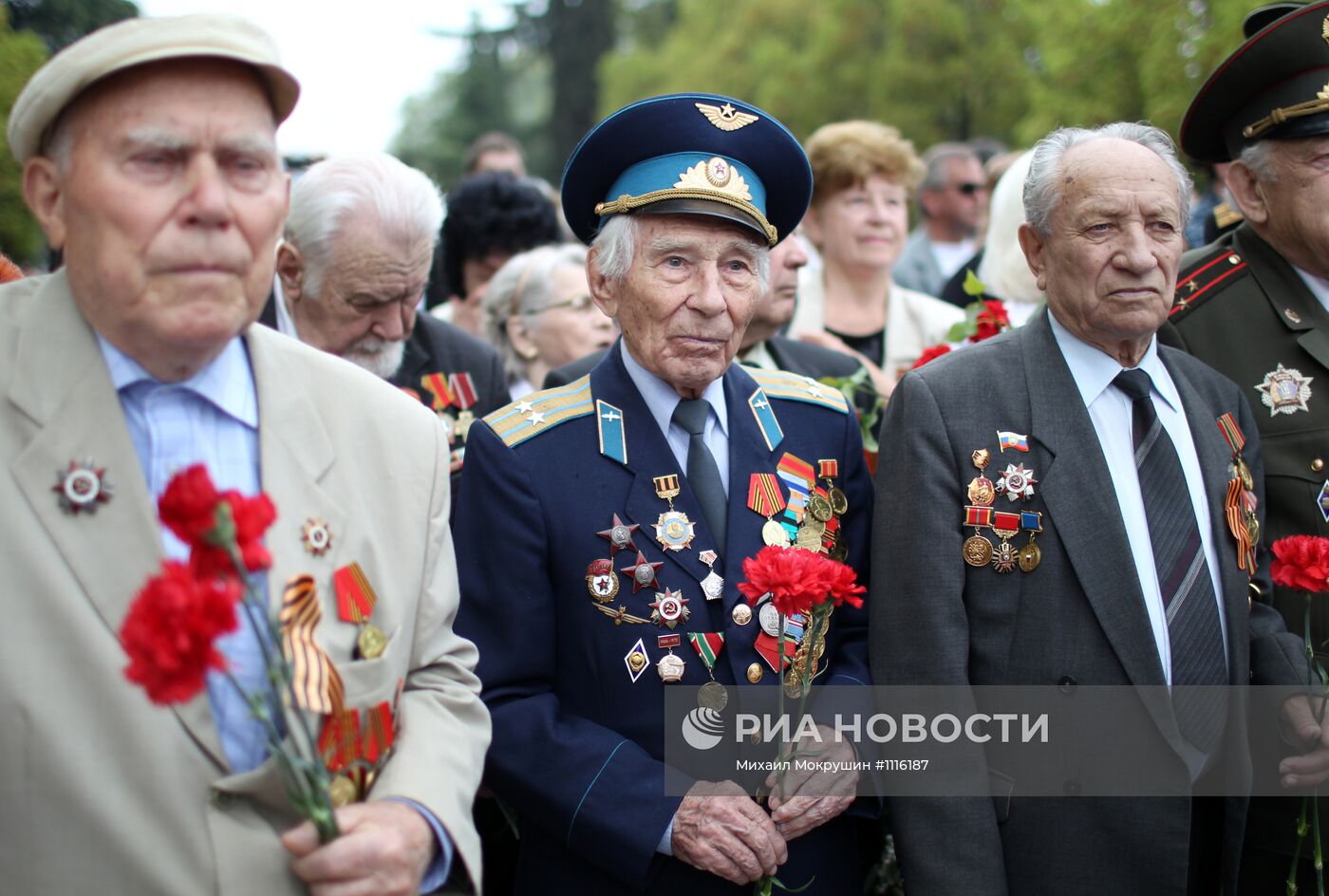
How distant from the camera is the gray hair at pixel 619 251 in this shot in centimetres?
328

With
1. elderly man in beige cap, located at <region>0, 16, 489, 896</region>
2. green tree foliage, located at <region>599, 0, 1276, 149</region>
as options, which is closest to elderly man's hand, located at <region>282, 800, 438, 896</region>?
elderly man in beige cap, located at <region>0, 16, 489, 896</region>

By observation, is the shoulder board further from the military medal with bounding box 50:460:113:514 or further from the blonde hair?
the blonde hair

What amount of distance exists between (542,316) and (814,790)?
295 centimetres

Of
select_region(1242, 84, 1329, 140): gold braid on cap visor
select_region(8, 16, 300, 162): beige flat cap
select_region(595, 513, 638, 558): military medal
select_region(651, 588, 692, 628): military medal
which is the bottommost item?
select_region(651, 588, 692, 628): military medal

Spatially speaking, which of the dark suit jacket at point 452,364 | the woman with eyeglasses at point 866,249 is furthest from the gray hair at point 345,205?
the woman with eyeglasses at point 866,249

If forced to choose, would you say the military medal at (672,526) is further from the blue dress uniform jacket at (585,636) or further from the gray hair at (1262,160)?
the gray hair at (1262,160)

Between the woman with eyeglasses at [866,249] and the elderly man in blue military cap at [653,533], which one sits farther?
the woman with eyeglasses at [866,249]

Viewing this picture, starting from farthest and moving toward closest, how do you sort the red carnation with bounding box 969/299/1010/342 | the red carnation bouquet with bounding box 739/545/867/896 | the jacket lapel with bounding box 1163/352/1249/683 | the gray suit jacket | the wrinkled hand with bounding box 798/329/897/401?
the wrinkled hand with bounding box 798/329/897/401 < the red carnation with bounding box 969/299/1010/342 < the jacket lapel with bounding box 1163/352/1249/683 < the red carnation bouquet with bounding box 739/545/867/896 < the gray suit jacket

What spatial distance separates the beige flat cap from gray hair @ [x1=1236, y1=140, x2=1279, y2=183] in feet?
10.1

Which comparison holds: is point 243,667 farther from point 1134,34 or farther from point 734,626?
point 1134,34

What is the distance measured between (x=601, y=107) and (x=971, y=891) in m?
34.2

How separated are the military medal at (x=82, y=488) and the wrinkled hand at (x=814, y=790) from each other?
1613 mm

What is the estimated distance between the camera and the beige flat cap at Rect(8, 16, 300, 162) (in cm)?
Answer: 212

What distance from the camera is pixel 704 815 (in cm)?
292
